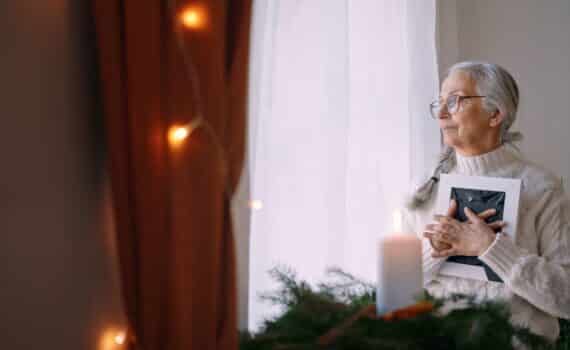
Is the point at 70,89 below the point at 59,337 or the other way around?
the other way around

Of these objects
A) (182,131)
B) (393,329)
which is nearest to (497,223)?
(393,329)

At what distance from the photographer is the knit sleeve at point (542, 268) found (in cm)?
122

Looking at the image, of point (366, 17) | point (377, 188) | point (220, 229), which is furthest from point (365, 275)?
point (220, 229)

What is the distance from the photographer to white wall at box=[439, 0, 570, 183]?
2223 mm

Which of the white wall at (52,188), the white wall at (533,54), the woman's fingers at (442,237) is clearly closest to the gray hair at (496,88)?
the woman's fingers at (442,237)

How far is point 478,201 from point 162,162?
80cm

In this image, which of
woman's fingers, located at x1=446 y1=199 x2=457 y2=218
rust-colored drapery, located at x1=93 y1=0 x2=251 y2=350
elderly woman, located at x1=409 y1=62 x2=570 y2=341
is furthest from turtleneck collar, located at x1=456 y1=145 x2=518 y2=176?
rust-colored drapery, located at x1=93 y1=0 x2=251 y2=350

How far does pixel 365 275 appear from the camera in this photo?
1.69 m

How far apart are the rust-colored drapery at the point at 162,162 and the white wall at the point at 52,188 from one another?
0.06 m

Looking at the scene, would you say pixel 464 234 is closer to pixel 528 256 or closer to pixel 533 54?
pixel 528 256

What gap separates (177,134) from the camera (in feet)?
2.66

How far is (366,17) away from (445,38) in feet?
1.92

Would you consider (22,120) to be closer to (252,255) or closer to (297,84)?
(252,255)

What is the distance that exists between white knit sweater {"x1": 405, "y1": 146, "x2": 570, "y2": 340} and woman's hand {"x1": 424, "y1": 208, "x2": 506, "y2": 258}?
0.02 metres
